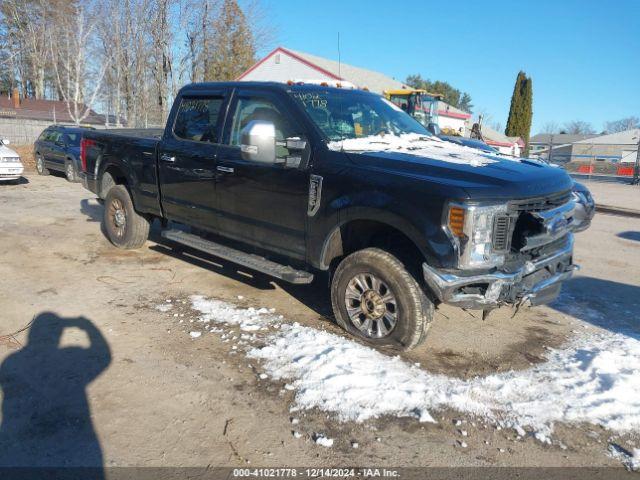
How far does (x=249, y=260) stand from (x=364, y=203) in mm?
1546

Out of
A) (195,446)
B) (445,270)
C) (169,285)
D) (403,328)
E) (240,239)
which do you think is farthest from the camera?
(169,285)

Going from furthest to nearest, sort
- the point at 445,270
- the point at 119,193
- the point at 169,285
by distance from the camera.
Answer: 1. the point at 119,193
2. the point at 169,285
3. the point at 445,270

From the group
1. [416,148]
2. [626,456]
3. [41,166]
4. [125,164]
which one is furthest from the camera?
[41,166]

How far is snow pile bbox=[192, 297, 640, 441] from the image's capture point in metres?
3.26

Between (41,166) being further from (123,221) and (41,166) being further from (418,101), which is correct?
(418,101)

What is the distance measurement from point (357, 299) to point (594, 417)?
1.89m

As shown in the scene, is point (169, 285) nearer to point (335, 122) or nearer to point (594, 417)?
point (335, 122)

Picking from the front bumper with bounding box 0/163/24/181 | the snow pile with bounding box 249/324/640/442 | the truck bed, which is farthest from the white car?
the snow pile with bounding box 249/324/640/442

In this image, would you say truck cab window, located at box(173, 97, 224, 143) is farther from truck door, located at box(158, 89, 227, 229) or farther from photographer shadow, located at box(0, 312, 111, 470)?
photographer shadow, located at box(0, 312, 111, 470)

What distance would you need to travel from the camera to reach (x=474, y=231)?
11.6 feet

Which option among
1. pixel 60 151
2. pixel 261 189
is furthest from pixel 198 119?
pixel 60 151

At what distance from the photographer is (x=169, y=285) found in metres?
5.71

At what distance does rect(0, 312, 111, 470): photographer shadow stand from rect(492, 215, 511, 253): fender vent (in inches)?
114

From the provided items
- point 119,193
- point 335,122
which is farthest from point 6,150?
point 335,122
